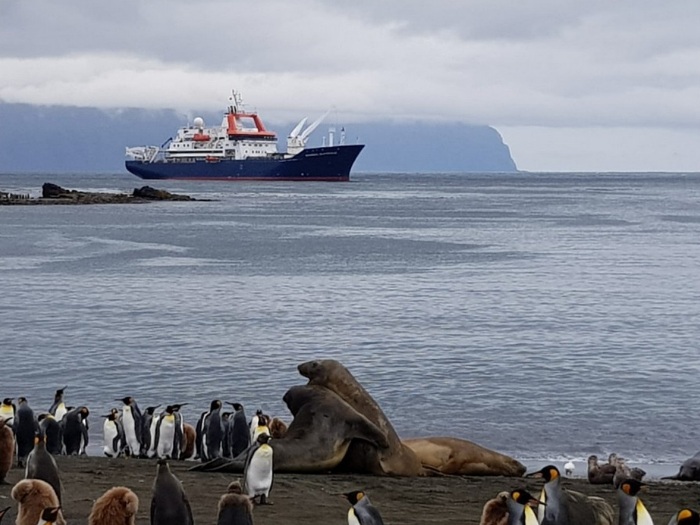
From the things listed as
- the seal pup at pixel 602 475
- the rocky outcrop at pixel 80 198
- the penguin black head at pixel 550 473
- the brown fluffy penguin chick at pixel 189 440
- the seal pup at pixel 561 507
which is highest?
the penguin black head at pixel 550 473

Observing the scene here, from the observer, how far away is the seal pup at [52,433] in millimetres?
10060

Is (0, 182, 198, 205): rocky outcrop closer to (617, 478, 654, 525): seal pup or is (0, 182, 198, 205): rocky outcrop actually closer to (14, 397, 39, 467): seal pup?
(14, 397, 39, 467): seal pup

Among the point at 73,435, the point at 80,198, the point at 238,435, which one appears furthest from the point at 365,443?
the point at 80,198

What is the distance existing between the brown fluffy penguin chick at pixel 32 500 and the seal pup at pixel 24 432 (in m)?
3.36

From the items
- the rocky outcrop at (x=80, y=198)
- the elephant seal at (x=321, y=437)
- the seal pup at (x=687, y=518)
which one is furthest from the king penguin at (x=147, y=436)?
the rocky outcrop at (x=80, y=198)

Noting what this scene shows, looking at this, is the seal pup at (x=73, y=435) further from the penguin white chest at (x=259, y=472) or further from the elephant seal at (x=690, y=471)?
the elephant seal at (x=690, y=471)

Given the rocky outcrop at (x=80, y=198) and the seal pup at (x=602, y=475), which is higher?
the seal pup at (x=602, y=475)

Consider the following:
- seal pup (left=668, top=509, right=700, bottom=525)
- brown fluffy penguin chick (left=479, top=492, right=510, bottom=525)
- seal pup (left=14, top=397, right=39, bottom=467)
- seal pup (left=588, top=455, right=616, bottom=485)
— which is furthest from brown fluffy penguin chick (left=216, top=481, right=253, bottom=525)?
seal pup (left=588, top=455, right=616, bottom=485)

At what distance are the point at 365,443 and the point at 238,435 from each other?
1346mm

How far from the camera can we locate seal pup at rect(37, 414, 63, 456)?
10.1 meters

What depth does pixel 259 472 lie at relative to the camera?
25.7 ft

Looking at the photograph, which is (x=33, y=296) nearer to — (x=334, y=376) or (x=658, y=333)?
(x=658, y=333)

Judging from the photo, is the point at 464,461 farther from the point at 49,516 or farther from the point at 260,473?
the point at 49,516

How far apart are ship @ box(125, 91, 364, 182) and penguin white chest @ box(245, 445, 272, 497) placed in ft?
326
